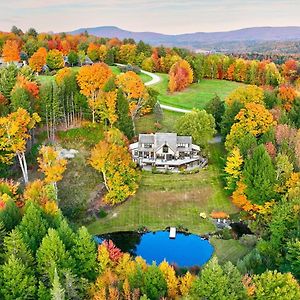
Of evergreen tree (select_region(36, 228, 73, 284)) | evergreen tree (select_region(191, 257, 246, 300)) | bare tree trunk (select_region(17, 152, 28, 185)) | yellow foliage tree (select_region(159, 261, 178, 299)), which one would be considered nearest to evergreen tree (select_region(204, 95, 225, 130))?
bare tree trunk (select_region(17, 152, 28, 185))

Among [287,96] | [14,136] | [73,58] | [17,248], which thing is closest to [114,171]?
[14,136]

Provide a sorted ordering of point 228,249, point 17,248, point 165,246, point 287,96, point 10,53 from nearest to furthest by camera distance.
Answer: point 17,248
point 228,249
point 165,246
point 287,96
point 10,53

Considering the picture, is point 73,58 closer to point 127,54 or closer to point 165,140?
point 127,54

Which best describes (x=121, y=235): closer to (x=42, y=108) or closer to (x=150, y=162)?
(x=150, y=162)

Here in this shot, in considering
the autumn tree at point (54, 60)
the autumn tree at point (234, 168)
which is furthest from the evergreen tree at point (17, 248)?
the autumn tree at point (54, 60)

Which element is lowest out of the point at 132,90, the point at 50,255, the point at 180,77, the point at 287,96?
the point at 50,255

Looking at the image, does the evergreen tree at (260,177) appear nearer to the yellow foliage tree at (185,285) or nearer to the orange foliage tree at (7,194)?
the yellow foliage tree at (185,285)

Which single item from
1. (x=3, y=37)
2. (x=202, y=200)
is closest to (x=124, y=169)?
(x=202, y=200)
